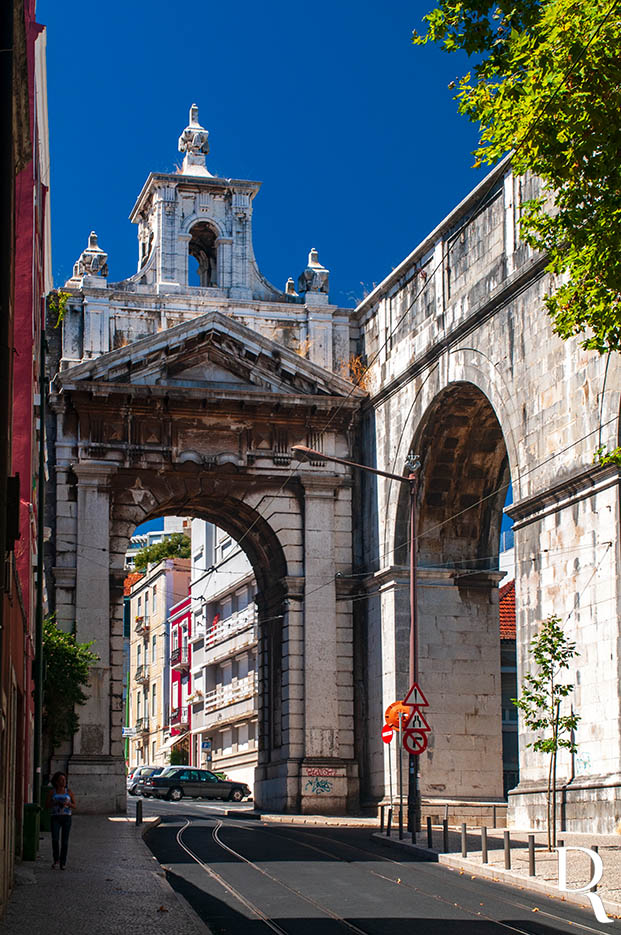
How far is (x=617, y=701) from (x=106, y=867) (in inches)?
324

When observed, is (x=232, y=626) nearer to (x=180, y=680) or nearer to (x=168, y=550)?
(x=180, y=680)

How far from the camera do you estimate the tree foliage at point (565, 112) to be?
15.1 m

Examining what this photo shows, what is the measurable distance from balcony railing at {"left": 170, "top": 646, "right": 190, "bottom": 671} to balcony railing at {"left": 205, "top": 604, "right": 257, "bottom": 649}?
22.2 feet

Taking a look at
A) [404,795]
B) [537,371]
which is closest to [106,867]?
[537,371]

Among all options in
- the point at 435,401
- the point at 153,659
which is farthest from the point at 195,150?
the point at 153,659

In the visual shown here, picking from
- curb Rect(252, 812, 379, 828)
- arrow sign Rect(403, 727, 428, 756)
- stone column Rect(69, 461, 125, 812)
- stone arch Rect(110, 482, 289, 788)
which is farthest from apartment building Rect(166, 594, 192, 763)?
arrow sign Rect(403, 727, 428, 756)

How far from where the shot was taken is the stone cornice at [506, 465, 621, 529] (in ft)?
76.2

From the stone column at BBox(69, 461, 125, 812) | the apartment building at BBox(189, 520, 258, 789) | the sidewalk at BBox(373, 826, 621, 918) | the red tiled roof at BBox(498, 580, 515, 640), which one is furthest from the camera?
the apartment building at BBox(189, 520, 258, 789)

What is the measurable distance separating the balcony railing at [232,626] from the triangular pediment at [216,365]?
20520mm

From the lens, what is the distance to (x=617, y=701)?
22547 millimetres

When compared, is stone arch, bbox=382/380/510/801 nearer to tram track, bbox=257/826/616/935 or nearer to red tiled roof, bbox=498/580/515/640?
tram track, bbox=257/826/616/935

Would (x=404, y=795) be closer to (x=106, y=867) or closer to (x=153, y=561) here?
(x=106, y=867)

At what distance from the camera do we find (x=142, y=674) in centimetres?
8638

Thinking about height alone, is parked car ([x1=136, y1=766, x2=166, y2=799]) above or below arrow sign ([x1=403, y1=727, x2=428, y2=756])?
below
